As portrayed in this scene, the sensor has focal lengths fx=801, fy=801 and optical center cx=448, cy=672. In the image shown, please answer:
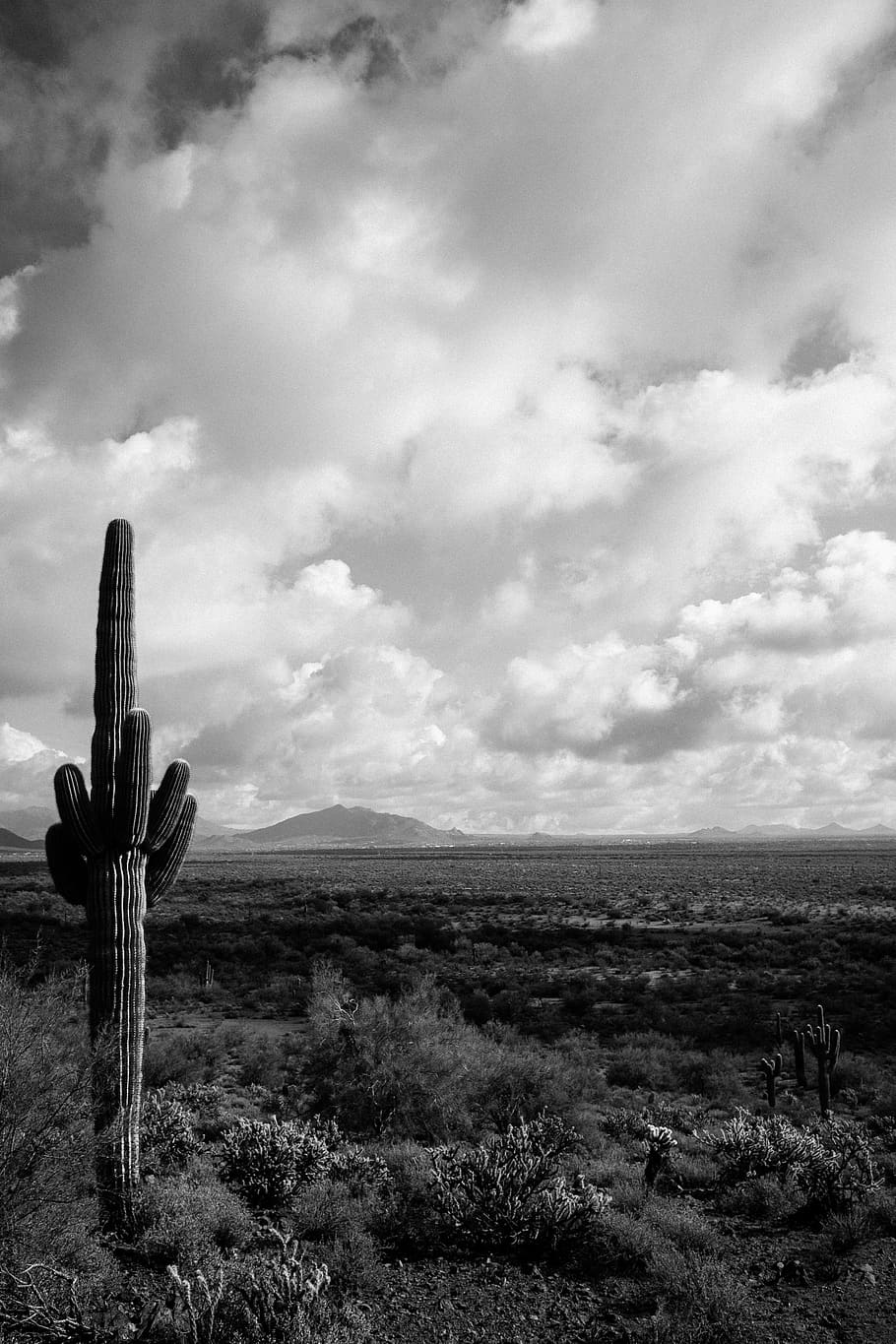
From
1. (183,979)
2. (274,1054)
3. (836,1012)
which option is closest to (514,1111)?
(274,1054)

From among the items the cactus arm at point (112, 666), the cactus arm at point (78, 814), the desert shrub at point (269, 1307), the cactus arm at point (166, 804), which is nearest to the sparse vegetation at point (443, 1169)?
the desert shrub at point (269, 1307)

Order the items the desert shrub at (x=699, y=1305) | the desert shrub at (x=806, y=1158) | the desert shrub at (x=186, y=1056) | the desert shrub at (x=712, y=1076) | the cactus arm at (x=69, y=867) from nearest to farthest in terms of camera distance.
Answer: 1. the desert shrub at (x=699, y=1305)
2. the desert shrub at (x=806, y=1158)
3. the cactus arm at (x=69, y=867)
4. the desert shrub at (x=712, y=1076)
5. the desert shrub at (x=186, y=1056)

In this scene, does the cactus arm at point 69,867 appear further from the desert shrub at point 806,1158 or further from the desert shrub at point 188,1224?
the desert shrub at point 806,1158

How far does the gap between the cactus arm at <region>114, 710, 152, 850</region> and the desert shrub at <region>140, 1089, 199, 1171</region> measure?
3700 millimetres

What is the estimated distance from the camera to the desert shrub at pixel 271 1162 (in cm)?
940

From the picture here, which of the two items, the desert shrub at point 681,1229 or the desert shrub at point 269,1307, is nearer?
the desert shrub at point 269,1307

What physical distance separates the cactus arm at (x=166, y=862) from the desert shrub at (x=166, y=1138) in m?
2.81

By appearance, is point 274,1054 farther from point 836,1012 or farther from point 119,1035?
point 836,1012

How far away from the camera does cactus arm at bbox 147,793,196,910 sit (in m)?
10.2

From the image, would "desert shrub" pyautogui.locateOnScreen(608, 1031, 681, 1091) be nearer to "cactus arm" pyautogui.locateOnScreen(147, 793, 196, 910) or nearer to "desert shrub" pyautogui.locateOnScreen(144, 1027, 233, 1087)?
"desert shrub" pyautogui.locateOnScreen(144, 1027, 233, 1087)

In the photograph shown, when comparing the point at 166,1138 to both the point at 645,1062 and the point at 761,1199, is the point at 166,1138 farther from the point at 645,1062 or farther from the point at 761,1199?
the point at 645,1062

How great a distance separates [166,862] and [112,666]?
2.62 metres

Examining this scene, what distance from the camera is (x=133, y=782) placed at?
9648 mm

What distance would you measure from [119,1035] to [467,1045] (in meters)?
7.43
